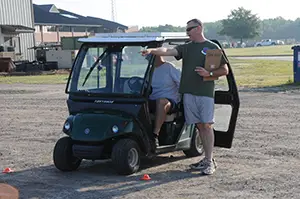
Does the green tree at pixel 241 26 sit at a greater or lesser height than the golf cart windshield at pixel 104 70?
greater

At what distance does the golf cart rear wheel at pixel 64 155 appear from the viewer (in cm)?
711

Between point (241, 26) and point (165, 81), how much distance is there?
391ft

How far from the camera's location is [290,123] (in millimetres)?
10922

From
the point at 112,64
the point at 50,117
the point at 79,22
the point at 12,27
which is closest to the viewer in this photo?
the point at 112,64

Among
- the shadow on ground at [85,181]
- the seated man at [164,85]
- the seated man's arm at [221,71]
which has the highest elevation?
the seated man's arm at [221,71]

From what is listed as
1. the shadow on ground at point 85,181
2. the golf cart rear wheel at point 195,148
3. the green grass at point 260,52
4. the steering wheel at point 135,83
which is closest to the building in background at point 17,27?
the green grass at point 260,52

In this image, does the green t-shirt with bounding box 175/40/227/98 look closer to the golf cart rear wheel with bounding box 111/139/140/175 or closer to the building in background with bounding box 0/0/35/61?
the golf cart rear wheel with bounding box 111/139/140/175

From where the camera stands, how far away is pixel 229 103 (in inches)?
305

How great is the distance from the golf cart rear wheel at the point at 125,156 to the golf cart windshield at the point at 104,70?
0.79 m

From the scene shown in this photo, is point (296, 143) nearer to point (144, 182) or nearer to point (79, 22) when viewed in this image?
point (144, 182)

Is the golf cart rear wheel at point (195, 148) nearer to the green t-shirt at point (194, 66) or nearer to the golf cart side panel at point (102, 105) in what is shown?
the green t-shirt at point (194, 66)

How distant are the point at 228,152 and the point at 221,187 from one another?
2.08 meters

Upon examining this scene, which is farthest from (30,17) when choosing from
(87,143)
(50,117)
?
(87,143)

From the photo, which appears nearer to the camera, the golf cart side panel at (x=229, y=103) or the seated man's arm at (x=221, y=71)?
the seated man's arm at (x=221, y=71)
